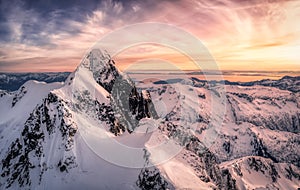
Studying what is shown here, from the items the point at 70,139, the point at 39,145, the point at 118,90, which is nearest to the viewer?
the point at 70,139

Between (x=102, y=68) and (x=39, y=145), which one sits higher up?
(x=102, y=68)

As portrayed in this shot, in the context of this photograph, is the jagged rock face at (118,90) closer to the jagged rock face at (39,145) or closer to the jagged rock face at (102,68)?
the jagged rock face at (102,68)

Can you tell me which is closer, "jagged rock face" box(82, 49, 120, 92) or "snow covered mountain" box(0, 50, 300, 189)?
"snow covered mountain" box(0, 50, 300, 189)

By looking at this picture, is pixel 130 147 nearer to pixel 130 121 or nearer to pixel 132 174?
pixel 132 174

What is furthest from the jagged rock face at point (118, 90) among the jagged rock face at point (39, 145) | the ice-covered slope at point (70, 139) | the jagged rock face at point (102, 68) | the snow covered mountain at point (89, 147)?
the jagged rock face at point (39, 145)

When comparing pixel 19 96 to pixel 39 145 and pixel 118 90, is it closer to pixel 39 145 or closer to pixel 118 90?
pixel 39 145

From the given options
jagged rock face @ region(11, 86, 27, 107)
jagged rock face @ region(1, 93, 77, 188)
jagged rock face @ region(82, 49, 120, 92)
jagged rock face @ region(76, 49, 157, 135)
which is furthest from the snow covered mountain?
jagged rock face @ region(11, 86, 27, 107)

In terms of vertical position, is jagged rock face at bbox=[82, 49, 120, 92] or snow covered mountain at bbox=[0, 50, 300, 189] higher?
jagged rock face at bbox=[82, 49, 120, 92]

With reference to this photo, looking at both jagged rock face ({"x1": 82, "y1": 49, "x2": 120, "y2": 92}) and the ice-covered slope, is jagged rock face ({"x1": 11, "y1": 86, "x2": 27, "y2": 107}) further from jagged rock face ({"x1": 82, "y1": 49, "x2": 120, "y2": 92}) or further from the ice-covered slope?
jagged rock face ({"x1": 82, "y1": 49, "x2": 120, "y2": 92})

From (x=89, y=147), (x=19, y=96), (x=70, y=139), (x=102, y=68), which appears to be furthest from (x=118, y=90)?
(x=19, y=96)
